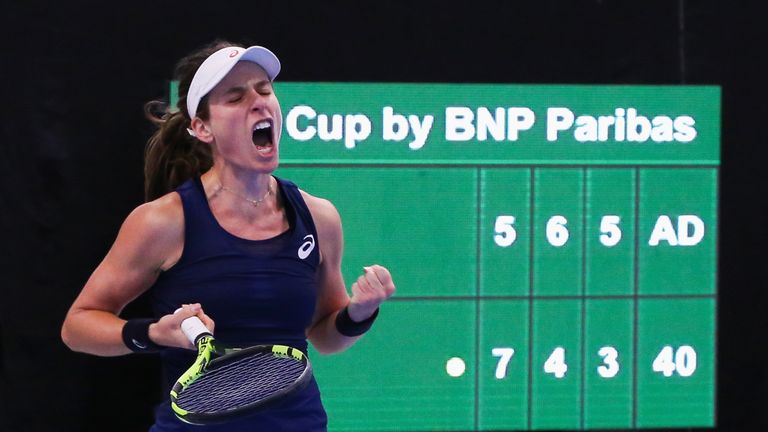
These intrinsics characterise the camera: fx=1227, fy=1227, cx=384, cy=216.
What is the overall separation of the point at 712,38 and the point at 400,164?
1.02 m

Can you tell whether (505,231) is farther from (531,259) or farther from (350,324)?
(350,324)

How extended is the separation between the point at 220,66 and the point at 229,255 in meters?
0.33

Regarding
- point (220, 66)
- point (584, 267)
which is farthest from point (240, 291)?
point (584, 267)

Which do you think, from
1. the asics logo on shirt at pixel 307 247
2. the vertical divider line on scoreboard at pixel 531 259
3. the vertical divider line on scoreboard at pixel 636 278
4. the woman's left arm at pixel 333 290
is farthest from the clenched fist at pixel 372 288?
the vertical divider line on scoreboard at pixel 636 278

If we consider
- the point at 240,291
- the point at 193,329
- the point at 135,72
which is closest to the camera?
the point at 193,329

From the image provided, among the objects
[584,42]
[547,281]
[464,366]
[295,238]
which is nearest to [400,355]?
[464,366]

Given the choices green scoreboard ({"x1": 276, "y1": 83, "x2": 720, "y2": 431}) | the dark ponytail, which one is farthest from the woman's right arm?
green scoreboard ({"x1": 276, "y1": 83, "x2": 720, "y2": 431})

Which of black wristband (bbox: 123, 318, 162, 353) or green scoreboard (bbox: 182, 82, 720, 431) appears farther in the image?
green scoreboard (bbox: 182, 82, 720, 431)

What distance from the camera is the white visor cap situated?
2.13m

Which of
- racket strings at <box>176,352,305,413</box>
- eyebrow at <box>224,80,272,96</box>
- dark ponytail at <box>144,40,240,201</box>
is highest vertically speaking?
eyebrow at <box>224,80,272,96</box>

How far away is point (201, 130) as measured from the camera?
7.25 feet

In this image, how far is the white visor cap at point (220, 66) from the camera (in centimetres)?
213

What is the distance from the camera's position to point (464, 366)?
11.2 feet

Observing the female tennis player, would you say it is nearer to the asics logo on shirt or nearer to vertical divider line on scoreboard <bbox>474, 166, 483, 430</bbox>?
the asics logo on shirt
